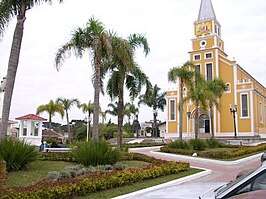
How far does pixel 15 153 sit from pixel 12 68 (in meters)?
3.94

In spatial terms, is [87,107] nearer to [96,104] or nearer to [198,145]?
[198,145]

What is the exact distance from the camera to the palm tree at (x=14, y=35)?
499 inches

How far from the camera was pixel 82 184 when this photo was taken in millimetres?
8266

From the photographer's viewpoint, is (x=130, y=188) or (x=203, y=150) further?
(x=203, y=150)

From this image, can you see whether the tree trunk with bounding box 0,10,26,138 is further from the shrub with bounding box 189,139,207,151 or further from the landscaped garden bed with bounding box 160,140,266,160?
the shrub with bounding box 189,139,207,151

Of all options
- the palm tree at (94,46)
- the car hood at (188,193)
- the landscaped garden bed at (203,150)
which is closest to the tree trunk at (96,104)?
the palm tree at (94,46)

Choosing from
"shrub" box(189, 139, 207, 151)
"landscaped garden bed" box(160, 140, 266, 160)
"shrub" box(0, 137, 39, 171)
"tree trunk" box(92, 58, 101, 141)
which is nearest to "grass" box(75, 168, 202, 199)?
"shrub" box(0, 137, 39, 171)

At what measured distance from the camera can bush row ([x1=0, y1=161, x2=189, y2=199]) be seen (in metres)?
7.07

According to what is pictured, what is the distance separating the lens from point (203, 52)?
5034 cm

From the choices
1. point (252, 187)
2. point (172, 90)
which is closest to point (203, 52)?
Answer: point (172, 90)

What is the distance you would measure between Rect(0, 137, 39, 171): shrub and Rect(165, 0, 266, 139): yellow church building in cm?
3414

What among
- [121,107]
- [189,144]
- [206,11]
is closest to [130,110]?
[206,11]

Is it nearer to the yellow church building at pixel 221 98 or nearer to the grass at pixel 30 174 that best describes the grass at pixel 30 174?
→ the grass at pixel 30 174

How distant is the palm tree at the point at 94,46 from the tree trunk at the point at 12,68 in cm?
307
